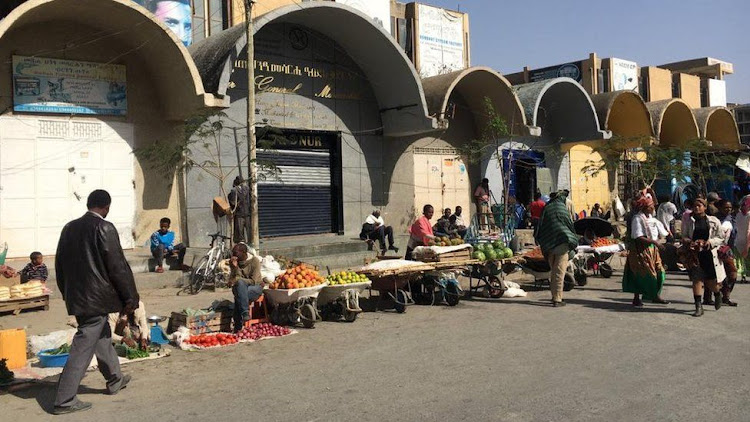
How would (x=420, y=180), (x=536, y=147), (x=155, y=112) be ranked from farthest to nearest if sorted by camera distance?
(x=536, y=147)
(x=420, y=180)
(x=155, y=112)

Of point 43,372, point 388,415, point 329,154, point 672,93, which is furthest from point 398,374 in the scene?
point 672,93

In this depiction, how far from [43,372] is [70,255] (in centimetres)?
173

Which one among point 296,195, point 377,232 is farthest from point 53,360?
point 296,195

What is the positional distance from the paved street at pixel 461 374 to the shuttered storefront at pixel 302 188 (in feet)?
25.8

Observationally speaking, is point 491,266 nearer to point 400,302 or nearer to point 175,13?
point 400,302

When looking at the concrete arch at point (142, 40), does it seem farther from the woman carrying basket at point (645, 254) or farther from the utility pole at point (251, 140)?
the woman carrying basket at point (645, 254)

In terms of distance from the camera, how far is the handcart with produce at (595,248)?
40.2 feet

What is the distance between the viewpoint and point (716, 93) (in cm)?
4866

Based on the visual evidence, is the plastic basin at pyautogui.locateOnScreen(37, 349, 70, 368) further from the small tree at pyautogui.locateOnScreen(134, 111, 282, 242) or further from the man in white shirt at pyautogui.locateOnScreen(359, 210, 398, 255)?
the man in white shirt at pyautogui.locateOnScreen(359, 210, 398, 255)

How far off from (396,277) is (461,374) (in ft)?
11.6

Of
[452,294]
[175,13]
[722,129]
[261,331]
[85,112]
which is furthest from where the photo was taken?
[722,129]

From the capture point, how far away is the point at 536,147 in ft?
76.1

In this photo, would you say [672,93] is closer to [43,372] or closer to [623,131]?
[623,131]

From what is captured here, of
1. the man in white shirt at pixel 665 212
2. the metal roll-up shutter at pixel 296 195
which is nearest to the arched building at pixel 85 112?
the metal roll-up shutter at pixel 296 195
